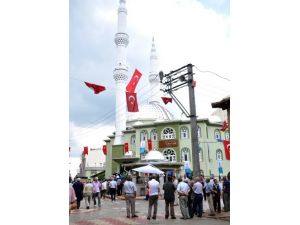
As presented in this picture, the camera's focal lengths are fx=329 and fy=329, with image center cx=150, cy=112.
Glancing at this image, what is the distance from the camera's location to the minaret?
54844mm

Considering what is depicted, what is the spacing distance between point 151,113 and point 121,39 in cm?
1150

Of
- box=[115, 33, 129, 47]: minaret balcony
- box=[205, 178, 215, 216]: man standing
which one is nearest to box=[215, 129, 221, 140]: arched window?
box=[115, 33, 129, 47]: minaret balcony

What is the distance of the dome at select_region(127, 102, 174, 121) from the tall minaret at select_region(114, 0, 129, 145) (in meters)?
3.42

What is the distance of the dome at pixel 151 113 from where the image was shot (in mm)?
47844

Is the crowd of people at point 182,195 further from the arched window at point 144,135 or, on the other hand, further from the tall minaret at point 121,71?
the tall minaret at point 121,71

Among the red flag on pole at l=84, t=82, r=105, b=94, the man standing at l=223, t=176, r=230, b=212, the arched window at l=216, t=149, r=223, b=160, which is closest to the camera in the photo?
the man standing at l=223, t=176, r=230, b=212

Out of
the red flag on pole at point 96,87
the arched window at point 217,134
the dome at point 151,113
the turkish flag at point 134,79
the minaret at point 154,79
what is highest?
the minaret at point 154,79

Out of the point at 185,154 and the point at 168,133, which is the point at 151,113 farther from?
the point at 185,154

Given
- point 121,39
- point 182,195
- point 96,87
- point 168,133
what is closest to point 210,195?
point 182,195

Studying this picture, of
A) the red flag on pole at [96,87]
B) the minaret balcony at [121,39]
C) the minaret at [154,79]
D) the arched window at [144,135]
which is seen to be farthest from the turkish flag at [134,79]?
the minaret at [154,79]

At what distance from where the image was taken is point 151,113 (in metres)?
48.4

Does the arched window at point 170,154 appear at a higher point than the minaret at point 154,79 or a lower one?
lower

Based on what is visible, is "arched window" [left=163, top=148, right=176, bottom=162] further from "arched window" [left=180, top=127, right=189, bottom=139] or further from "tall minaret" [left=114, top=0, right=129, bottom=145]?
"tall minaret" [left=114, top=0, right=129, bottom=145]
